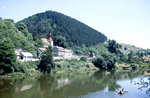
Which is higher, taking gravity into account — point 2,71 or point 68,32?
point 68,32

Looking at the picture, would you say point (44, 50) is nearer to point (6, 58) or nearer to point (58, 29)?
point (6, 58)

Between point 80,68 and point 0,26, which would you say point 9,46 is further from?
point 80,68

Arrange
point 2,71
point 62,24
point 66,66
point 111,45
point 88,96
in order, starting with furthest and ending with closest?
point 62,24, point 111,45, point 66,66, point 2,71, point 88,96

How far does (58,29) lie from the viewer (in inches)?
5256

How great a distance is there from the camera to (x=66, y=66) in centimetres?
6519

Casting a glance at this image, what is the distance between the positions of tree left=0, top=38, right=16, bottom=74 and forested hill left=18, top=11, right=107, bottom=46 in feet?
241

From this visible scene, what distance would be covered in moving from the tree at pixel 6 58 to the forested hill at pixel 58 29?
73.5 meters

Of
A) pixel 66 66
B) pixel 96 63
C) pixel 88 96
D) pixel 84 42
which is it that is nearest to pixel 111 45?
pixel 84 42

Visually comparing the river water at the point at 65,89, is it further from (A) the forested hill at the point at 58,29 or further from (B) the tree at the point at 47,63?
(A) the forested hill at the point at 58,29

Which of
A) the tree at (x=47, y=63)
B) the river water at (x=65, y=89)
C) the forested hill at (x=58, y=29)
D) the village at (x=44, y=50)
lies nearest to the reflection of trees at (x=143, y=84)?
the river water at (x=65, y=89)

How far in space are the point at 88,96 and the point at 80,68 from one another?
145ft

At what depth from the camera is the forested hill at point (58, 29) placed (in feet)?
409

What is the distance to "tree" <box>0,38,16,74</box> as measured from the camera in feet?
133

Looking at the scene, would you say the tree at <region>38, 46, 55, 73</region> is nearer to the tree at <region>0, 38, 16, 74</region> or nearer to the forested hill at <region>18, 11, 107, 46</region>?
the tree at <region>0, 38, 16, 74</region>
